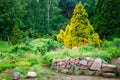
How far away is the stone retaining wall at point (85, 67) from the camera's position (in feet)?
38.6

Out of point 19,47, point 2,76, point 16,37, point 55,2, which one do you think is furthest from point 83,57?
point 55,2

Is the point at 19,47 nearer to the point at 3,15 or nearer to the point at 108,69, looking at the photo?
the point at 108,69

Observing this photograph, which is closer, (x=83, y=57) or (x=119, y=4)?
(x=83, y=57)

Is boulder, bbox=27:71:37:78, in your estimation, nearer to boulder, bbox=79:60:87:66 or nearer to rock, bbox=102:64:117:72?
boulder, bbox=79:60:87:66

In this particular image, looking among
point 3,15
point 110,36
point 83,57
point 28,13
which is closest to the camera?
point 83,57

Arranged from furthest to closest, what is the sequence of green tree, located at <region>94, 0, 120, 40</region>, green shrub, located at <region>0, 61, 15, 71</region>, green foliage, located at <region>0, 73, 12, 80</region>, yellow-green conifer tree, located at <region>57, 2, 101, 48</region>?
green tree, located at <region>94, 0, 120, 40</region>, yellow-green conifer tree, located at <region>57, 2, 101, 48</region>, green shrub, located at <region>0, 61, 15, 71</region>, green foliage, located at <region>0, 73, 12, 80</region>

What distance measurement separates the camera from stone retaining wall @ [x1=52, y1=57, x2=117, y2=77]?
11.8m

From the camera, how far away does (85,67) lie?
39.9ft

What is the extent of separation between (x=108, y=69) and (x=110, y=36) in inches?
350

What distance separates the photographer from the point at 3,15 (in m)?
28.4

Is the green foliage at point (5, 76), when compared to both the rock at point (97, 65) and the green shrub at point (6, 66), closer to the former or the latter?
the green shrub at point (6, 66)

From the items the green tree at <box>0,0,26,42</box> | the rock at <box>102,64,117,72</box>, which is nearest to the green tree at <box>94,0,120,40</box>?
the rock at <box>102,64,117,72</box>

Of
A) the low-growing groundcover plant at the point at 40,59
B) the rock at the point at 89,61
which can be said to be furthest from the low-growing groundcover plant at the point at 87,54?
the rock at the point at 89,61

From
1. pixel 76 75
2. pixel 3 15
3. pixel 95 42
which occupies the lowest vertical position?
pixel 76 75
